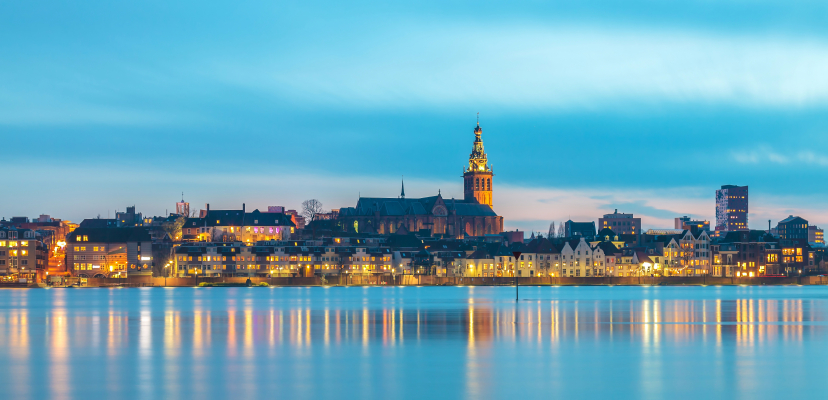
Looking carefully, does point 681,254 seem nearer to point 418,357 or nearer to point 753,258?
point 753,258

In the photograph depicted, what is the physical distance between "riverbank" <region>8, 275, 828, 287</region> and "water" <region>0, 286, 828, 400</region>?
94.3 m

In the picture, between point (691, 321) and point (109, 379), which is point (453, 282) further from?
point (109, 379)

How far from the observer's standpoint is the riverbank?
522 feet

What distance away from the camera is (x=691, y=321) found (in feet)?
192

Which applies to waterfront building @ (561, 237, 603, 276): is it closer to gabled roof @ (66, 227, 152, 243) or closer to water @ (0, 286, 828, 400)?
gabled roof @ (66, 227, 152, 243)

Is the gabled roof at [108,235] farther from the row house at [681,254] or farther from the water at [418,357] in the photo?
the water at [418,357]

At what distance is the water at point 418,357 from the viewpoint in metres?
29.0

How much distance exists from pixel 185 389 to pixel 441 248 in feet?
508

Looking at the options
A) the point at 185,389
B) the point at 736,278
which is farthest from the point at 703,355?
the point at 736,278

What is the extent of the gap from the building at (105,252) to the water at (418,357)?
116 m

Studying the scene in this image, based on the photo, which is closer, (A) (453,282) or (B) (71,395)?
(B) (71,395)

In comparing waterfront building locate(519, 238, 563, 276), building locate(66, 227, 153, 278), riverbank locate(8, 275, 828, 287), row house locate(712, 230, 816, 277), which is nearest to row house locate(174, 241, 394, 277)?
riverbank locate(8, 275, 828, 287)

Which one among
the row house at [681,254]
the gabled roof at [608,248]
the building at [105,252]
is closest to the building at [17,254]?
the building at [105,252]

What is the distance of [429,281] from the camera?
6649 inches
